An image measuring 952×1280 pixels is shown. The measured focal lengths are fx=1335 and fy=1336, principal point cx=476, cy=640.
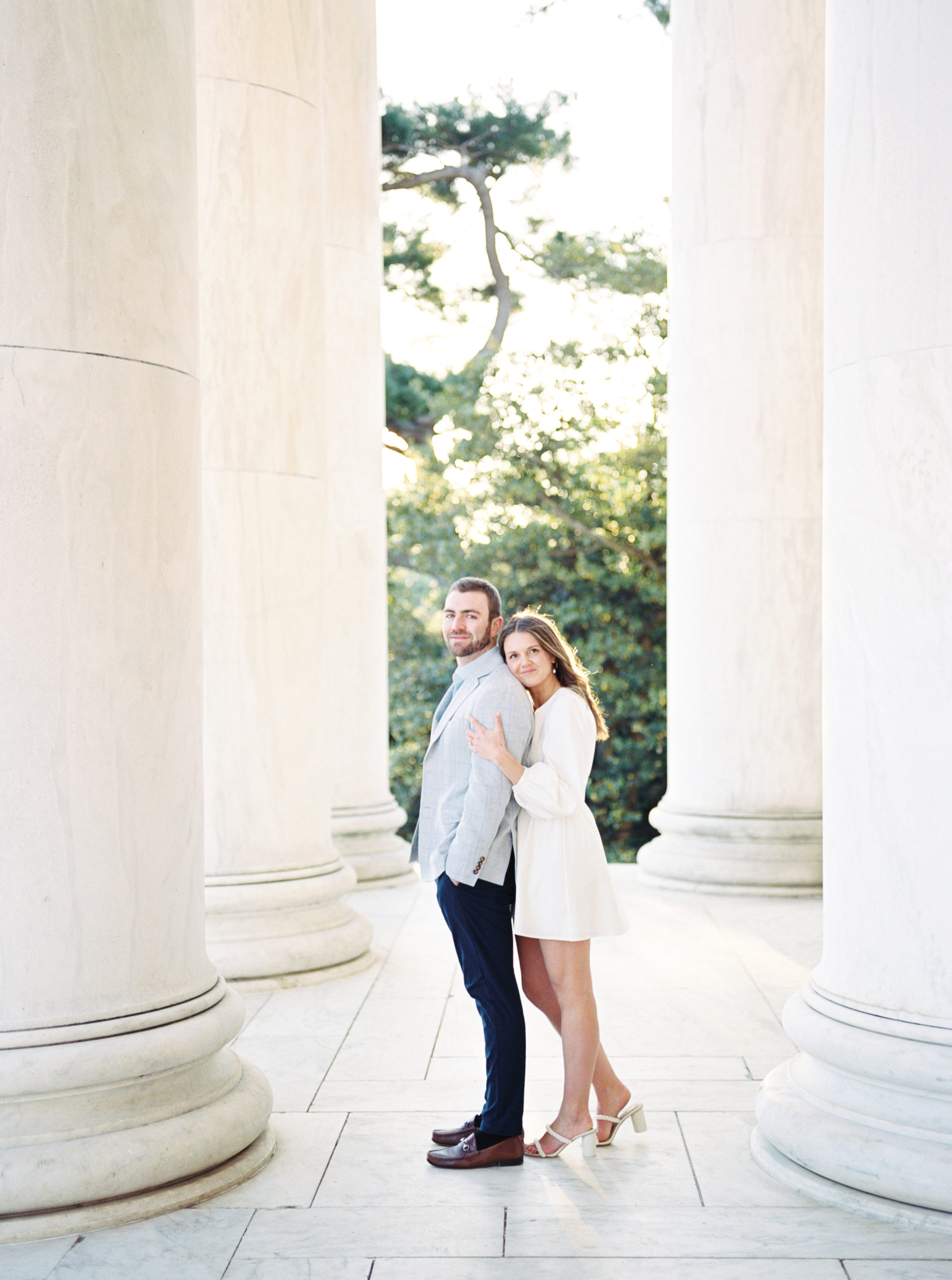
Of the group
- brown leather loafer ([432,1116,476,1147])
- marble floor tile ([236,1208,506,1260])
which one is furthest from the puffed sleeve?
marble floor tile ([236,1208,506,1260])

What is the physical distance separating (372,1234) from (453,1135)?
550cm

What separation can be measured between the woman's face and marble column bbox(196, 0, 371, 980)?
69.5ft

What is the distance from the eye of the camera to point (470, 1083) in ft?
131

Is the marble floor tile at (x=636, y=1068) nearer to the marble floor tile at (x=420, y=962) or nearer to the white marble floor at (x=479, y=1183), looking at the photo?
the white marble floor at (x=479, y=1183)

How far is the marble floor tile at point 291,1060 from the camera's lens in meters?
38.9

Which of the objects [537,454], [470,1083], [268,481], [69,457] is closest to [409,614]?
[537,454]

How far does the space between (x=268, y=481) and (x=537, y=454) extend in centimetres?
8225

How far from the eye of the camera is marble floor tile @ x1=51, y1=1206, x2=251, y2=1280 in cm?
2669

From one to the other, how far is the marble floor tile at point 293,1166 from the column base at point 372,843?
37.6 m

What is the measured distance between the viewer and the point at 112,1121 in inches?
1160

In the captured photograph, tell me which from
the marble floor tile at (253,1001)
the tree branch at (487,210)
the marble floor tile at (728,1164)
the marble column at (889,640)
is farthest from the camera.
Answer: the tree branch at (487,210)

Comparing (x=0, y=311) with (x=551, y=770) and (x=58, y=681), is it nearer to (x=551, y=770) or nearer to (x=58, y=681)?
(x=58, y=681)

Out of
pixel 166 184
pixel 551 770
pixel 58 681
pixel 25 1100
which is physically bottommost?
pixel 25 1100

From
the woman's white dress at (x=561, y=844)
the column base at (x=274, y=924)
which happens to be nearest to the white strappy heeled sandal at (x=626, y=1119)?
the woman's white dress at (x=561, y=844)
